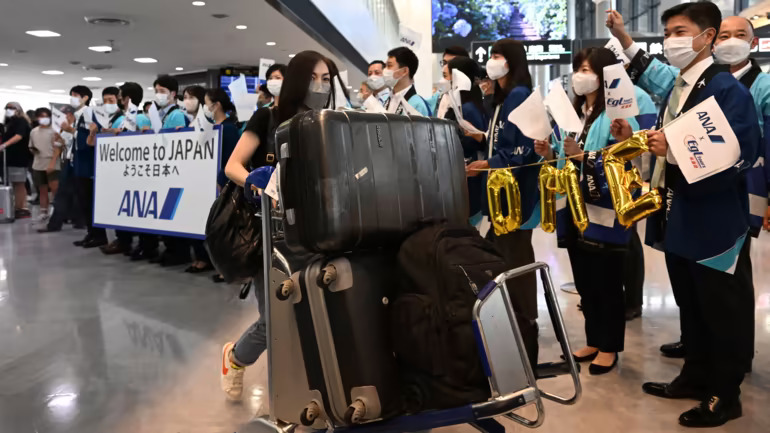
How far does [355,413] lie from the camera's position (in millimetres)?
1693

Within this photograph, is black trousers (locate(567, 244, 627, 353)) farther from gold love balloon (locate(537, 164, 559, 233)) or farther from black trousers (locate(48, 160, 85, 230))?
black trousers (locate(48, 160, 85, 230))

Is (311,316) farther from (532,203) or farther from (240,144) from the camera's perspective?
(532,203)

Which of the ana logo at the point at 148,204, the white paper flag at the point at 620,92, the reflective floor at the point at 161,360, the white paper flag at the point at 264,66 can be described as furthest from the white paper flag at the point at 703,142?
the ana logo at the point at 148,204

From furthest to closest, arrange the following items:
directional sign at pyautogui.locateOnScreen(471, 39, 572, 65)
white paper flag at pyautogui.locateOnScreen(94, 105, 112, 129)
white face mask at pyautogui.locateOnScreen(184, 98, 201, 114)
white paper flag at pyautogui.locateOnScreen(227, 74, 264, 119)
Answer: directional sign at pyautogui.locateOnScreen(471, 39, 572, 65) → white paper flag at pyautogui.locateOnScreen(94, 105, 112, 129) → white face mask at pyautogui.locateOnScreen(184, 98, 201, 114) → white paper flag at pyautogui.locateOnScreen(227, 74, 264, 119)

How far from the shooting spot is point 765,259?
600 cm

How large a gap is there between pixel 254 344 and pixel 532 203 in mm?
1570

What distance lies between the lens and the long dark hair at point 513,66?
324cm

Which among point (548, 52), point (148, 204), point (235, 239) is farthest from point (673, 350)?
point (548, 52)

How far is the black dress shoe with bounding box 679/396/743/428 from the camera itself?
2.39m

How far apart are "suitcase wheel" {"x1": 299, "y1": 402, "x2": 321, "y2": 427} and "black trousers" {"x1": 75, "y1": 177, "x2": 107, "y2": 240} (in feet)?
19.6

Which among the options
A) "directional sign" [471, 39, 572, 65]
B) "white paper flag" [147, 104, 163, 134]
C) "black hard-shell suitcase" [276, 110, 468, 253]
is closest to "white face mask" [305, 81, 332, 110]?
"black hard-shell suitcase" [276, 110, 468, 253]

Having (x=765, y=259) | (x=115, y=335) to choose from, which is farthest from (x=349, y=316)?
(x=765, y=259)

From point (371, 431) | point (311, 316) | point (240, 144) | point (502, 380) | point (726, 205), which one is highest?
point (240, 144)

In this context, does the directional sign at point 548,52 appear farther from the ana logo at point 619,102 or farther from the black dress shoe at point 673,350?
the ana logo at point 619,102
